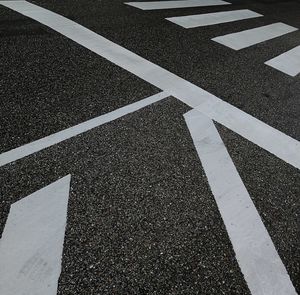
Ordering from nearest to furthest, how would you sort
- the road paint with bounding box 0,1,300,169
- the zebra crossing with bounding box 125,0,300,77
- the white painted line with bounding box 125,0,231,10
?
1. the road paint with bounding box 0,1,300,169
2. the zebra crossing with bounding box 125,0,300,77
3. the white painted line with bounding box 125,0,231,10

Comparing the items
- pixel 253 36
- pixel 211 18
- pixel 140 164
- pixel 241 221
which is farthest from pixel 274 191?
pixel 211 18

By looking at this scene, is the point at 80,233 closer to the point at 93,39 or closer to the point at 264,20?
the point at 93,39

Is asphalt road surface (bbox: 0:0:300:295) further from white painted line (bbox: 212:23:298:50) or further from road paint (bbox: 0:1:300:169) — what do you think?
white painted line (bbox: 212:23:298:50)

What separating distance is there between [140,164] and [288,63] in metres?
3.61

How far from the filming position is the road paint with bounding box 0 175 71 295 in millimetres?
1830

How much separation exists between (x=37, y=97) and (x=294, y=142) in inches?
97.7

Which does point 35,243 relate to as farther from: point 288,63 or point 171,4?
point 171,4

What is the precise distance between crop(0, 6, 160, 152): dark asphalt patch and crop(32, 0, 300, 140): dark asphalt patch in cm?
76

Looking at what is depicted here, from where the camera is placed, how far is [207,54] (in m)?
5.05

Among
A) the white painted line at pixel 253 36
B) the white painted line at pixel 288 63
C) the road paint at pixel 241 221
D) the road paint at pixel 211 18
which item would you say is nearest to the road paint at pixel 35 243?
the road paint at pixel 241 221

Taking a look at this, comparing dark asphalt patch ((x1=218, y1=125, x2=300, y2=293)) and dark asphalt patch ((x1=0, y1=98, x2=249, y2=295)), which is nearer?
dark asphalt patch ((x1=0, y1=98, x2=249, y2=295))

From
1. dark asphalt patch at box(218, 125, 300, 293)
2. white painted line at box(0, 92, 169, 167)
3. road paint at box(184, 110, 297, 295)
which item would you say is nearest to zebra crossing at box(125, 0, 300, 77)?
dark asphalt patch at box(218, 125, 300, 293)

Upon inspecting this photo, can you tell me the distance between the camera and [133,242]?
216 centimetres

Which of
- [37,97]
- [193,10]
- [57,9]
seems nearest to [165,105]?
[37,97]
